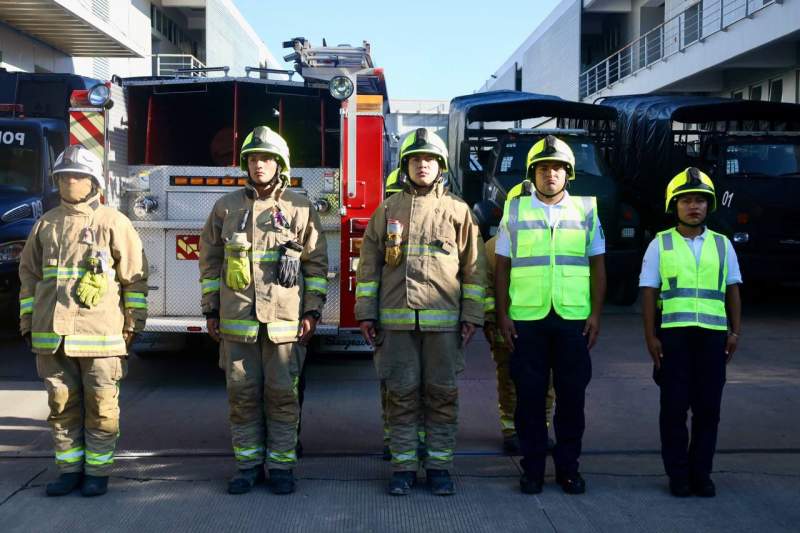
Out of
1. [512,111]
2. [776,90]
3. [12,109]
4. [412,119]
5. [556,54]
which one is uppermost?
[556,54]

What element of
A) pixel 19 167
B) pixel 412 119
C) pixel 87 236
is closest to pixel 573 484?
pixel 87 236

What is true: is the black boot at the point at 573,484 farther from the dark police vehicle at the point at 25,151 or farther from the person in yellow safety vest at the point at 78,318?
the dark police vehicle at the point at 25,151

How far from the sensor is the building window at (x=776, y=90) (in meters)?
20.5

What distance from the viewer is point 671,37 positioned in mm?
23703

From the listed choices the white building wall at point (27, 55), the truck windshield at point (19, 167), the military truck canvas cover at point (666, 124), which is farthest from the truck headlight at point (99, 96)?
the white building wall at point (27, 55)

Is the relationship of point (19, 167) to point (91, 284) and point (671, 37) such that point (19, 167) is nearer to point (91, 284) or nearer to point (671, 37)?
point (91, 284)

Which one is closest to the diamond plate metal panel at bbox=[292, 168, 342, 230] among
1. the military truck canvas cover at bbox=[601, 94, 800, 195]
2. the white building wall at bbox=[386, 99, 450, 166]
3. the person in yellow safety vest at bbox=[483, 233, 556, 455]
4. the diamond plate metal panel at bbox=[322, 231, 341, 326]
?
the diamond plate metal panel at bbox=[322, 231, 341, 326]

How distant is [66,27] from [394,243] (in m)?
18.1

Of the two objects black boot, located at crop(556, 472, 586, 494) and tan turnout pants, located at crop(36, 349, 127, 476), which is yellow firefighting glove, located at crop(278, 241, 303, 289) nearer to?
tan turnout pants, located at crop(36, 349, 127, 476)

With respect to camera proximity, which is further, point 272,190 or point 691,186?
point 272,190

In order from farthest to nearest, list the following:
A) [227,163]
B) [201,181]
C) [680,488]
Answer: [227,163]
[201,181]
[680,488]

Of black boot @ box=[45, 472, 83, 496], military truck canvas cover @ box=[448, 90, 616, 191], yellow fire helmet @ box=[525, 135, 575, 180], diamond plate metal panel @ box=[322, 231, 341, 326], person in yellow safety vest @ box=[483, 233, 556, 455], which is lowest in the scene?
black boot @ box=[45, 472, 83, 496]

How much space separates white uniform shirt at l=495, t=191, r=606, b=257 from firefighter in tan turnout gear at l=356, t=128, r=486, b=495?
0.14 m

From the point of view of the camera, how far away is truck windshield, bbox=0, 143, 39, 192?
10234mm
